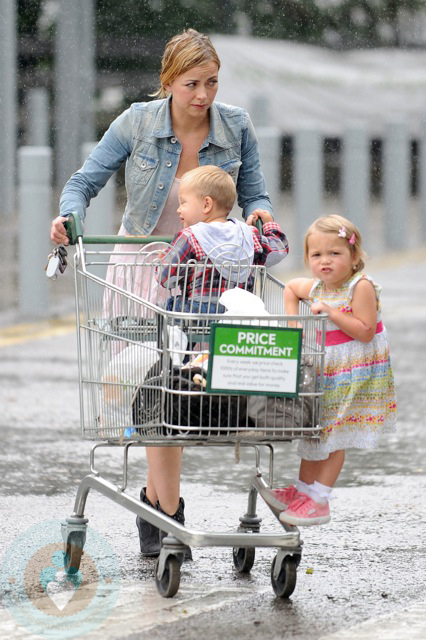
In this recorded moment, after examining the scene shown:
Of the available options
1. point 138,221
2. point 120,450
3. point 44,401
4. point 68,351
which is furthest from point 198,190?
point 68,351

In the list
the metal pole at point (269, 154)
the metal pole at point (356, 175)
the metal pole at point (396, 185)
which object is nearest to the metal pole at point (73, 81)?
the metal pole at point (356, 175)

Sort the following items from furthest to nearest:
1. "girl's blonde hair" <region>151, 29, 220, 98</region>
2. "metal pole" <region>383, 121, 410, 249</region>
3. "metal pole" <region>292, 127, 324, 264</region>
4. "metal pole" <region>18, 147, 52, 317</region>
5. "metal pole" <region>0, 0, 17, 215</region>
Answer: "metal pole" <region>383, 121, 410, 249</region>, "metal pole" <region>0, 0, 17, 215</region>, "metal pole" <region>292, 127, 324, 264</region>, "metal pole" <region>18, 147, 52, 317</region>, "girl's blonde hair" <region>151, 29, 220, 98</region>

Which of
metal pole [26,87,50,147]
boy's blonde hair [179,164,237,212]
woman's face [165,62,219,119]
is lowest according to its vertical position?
metal pole [26,87,50,147]

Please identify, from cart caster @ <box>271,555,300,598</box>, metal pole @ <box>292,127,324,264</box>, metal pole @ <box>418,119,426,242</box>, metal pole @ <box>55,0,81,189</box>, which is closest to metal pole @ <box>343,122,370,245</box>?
metal pole @ <box>292,127,324,264</box>

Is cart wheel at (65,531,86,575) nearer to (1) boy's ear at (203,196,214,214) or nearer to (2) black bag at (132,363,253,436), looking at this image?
(2) black bag at (132,363,253,436)

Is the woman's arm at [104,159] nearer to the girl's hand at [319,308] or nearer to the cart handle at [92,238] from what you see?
the cart handle at [92,238]

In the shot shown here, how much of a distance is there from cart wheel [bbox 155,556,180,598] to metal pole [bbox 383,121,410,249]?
16.4 metres

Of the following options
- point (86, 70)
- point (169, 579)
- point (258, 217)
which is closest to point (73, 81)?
point (86, 70)

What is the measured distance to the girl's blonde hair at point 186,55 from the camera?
5.39m

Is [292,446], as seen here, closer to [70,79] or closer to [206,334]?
[206,334]

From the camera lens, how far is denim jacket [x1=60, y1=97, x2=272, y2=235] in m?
5.61

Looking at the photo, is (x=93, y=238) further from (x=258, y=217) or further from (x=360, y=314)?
(x=360, y=314)

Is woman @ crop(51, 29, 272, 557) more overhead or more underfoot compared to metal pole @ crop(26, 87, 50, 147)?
more overhead

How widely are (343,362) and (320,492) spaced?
46 centimetres
